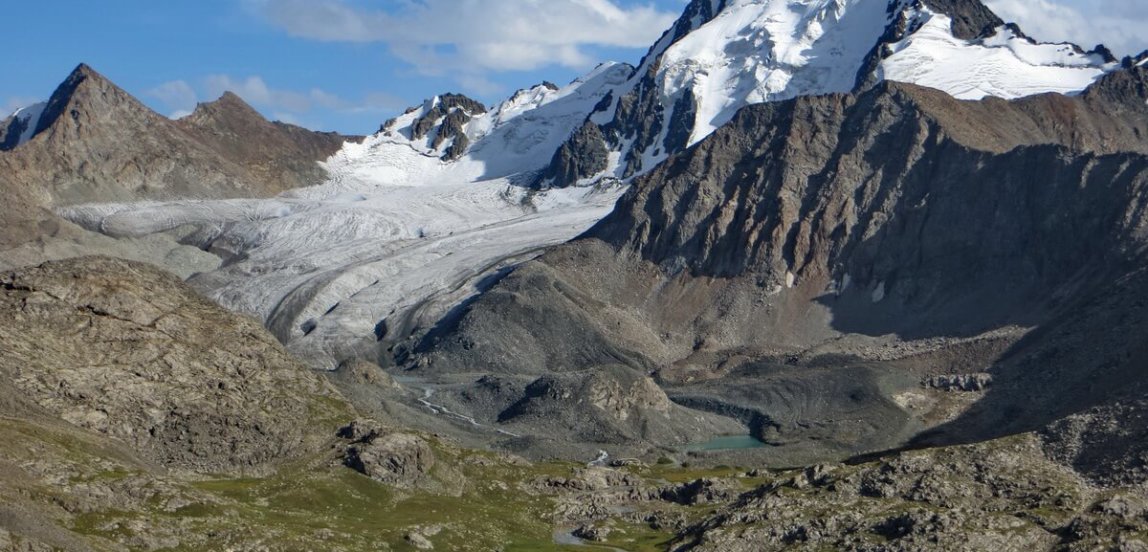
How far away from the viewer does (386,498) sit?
127 m

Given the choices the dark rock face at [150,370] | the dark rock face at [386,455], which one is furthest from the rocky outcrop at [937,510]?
the dark rock face at [150,370]

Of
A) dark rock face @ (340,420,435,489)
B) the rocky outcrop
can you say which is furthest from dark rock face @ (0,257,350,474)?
the rocky outcrop

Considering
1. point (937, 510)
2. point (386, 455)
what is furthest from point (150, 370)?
point (937, 510)

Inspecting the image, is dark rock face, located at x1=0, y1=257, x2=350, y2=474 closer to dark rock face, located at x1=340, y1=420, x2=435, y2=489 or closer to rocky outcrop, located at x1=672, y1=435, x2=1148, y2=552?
dark rock face, located at x1=340, y1=420, x2=435, y2=489

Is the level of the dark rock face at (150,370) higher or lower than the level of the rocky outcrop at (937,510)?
higher

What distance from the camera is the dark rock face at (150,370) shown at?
12162 cm

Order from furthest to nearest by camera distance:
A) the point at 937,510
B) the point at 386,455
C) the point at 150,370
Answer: the point at 386,455, the point at 150,370, the point at 937,510

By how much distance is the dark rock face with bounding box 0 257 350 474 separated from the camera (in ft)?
399

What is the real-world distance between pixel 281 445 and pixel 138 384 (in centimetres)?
1205

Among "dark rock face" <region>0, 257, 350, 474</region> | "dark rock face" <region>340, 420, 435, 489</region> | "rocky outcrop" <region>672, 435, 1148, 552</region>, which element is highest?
"dark rock face" <region>0, 257, 350, 474</region>

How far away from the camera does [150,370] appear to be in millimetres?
127000

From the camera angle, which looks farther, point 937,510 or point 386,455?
point 386,455

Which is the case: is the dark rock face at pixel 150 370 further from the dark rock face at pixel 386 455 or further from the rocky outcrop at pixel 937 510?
the rocky outcrop at pixel 937 510

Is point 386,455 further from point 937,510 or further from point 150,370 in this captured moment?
point 937,510
